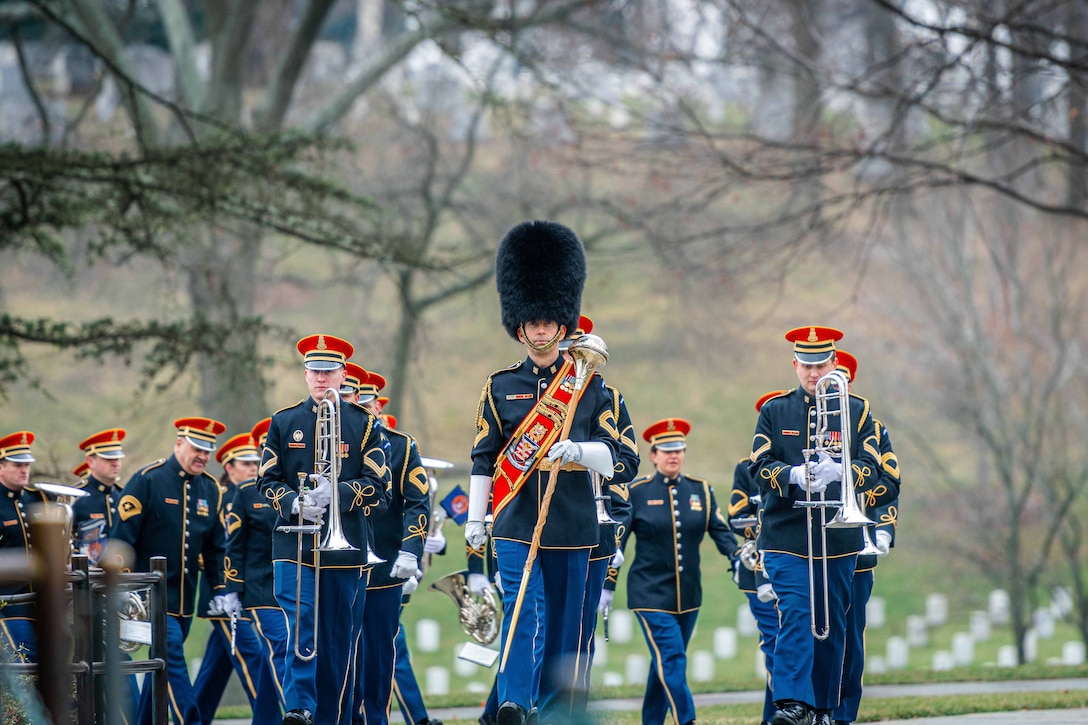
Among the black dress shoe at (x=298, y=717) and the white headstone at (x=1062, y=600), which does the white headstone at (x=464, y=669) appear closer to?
the white headstone at (x=1062, y=600)

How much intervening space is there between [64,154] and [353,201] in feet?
13.1

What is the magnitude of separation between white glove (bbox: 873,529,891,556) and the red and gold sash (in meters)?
2.98

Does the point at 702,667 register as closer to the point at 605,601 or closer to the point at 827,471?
the point at 605,601

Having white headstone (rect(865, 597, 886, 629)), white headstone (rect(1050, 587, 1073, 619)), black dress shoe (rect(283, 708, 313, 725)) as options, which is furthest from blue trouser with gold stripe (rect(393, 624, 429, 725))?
white headstone (rect(865, 597, 886, 629))

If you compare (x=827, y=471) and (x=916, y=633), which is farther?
(x=916, y=633)

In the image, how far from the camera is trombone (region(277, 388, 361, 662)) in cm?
875

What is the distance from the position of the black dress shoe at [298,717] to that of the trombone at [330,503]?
0.99 feet

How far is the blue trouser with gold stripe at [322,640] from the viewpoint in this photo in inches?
343

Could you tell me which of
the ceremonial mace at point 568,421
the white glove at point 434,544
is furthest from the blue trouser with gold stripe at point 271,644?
the ceremonial mace at point 568,421

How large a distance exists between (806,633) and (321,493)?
9.90ft

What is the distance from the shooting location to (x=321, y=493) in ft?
29.0

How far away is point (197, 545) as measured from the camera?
11391mm

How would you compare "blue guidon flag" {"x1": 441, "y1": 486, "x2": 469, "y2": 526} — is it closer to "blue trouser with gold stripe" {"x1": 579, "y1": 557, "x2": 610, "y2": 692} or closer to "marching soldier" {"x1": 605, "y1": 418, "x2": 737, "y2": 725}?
"marching soldier" {"x1": 605, "y1": 418, "x2": 737, "y2": 725}

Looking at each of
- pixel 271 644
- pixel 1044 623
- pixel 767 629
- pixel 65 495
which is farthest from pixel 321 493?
pixel 1044 623
